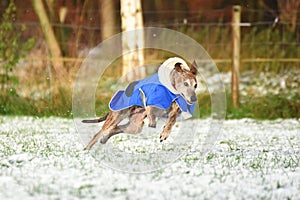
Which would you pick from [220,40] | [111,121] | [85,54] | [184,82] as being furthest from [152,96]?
[220,40]

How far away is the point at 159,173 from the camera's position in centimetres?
506

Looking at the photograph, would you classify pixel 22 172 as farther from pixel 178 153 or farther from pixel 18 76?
pixel 18 76

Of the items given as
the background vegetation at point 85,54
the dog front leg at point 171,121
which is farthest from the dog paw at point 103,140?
the background vegetation at point 85,54

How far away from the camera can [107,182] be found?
464 centimetres

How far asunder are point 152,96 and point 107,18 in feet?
28.7

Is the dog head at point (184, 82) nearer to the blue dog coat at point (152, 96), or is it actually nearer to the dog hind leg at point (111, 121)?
the blue dog coat at point (152, 96)

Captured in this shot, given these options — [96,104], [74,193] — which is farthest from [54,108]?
[74,193]

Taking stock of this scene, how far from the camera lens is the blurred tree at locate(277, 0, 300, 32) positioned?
505 inches

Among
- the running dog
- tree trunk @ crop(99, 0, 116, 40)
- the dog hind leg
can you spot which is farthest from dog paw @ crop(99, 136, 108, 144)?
tree trunk @ crop(99, 0, 116, 40)

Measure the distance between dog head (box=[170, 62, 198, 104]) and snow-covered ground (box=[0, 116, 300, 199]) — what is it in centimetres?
55

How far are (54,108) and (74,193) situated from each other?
6.42 m

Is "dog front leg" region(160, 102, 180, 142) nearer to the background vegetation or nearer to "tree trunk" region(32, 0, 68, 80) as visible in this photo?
the background vegetation

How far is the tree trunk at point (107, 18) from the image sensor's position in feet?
43.1

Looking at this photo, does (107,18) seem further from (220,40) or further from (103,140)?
(103,140)
